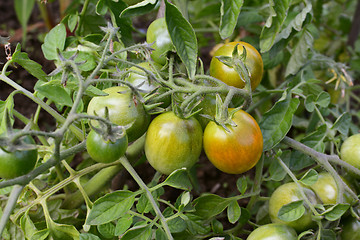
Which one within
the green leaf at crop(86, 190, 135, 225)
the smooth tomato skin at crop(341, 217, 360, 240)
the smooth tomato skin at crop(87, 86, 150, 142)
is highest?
the smooth tomato skin at crop(87, 86, 150, 142)

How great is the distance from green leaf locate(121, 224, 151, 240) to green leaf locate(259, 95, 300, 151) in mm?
327

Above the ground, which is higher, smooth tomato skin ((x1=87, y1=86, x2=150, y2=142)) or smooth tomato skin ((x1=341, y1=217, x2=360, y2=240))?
smooth tomato skin ((x1=87, y1=86, x2=150, y2=142))

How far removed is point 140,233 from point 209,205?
0.64ft

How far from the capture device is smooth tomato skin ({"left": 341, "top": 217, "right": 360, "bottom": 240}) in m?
0.83

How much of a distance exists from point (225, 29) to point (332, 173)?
0.40 m

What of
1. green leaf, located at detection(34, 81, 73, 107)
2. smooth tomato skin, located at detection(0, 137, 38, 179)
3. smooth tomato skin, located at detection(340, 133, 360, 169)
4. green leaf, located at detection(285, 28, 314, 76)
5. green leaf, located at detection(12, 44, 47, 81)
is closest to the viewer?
smooth tomato skin, located at detection(0, 137, 38, 179)

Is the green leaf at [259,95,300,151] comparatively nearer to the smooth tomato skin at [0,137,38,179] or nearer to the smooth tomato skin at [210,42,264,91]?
the smooth tomato skin at [210,42,264,91]

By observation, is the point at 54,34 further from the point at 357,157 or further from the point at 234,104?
the point at 357,157

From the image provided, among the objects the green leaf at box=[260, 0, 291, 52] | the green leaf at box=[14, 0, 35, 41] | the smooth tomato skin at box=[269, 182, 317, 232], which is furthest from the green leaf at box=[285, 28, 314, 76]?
the green leaf at box=[14, 0, 35, 41]

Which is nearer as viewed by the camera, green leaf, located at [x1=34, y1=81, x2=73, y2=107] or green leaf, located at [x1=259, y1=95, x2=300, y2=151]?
green leaf, located at [x1=34, y1=81, x2=73, y2=107]

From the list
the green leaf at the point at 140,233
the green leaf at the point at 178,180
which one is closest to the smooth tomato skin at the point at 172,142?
the green leaf at the point at 178,180

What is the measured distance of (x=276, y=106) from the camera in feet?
2.88

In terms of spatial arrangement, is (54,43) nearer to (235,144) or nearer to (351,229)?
(235,144)

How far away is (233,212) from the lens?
0.80 meters
